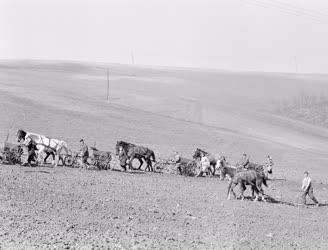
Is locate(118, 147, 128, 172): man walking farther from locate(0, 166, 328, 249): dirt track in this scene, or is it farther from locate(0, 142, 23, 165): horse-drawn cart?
locate(0, 142, 23, 165): horse-drawn cart

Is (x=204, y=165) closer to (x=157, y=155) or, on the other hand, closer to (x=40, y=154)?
(x=40, y=154)

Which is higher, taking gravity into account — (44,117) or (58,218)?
(44,117)

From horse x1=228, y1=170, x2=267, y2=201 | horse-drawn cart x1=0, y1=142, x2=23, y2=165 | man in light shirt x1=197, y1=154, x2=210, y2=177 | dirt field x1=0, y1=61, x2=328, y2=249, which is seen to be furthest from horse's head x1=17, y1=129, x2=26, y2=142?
horse x1=228, y1=170, x2=267, y2=201

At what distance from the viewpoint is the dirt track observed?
1641 cm

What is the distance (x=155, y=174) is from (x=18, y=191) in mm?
9783

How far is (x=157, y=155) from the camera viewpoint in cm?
3884

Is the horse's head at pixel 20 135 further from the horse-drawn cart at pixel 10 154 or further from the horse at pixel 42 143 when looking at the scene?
the horse-drawn cart at pixel 10 154

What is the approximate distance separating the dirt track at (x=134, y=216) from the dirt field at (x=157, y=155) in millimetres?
47

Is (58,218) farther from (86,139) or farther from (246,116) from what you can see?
(246,116)

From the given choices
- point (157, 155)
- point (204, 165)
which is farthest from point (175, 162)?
point (157, 155)

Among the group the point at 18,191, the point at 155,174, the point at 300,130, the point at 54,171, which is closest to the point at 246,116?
the point at 300,130

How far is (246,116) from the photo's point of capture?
63.1m

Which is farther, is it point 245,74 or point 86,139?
point 245,74

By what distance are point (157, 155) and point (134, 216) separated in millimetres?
19667
